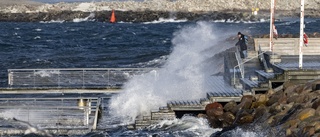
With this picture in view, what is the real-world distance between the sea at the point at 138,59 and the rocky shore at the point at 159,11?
8.08ft

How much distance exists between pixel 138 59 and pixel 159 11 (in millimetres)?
51258

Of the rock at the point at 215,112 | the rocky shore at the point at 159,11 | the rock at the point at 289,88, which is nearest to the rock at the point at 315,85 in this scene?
the rock at the point at 289,88

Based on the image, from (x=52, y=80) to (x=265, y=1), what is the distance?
272 feet

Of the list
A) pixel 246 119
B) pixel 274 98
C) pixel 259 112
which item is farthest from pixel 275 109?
pixel 274 98

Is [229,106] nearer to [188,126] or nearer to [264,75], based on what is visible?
[188,126]

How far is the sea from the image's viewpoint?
21328 millimetres

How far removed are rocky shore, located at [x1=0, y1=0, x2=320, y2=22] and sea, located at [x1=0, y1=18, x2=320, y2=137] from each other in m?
2.46

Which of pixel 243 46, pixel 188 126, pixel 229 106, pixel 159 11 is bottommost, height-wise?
pixel 159 11

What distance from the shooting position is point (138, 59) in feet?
148

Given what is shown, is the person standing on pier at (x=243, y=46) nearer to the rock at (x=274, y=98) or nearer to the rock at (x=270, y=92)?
the rock at (x=270, y=92)

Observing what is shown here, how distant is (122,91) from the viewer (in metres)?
25.2

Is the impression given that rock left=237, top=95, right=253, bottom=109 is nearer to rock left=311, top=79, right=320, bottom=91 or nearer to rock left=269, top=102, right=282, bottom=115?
rock left=269, top=102, right=282, bottom=115

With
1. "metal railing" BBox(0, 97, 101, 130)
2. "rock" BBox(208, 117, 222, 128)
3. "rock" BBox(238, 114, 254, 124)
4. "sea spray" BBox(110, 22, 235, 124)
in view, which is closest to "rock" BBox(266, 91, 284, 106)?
"rock" BBox(238, 114, 254, 124)

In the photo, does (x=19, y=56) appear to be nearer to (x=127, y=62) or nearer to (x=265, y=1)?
(x=127, y=62)
